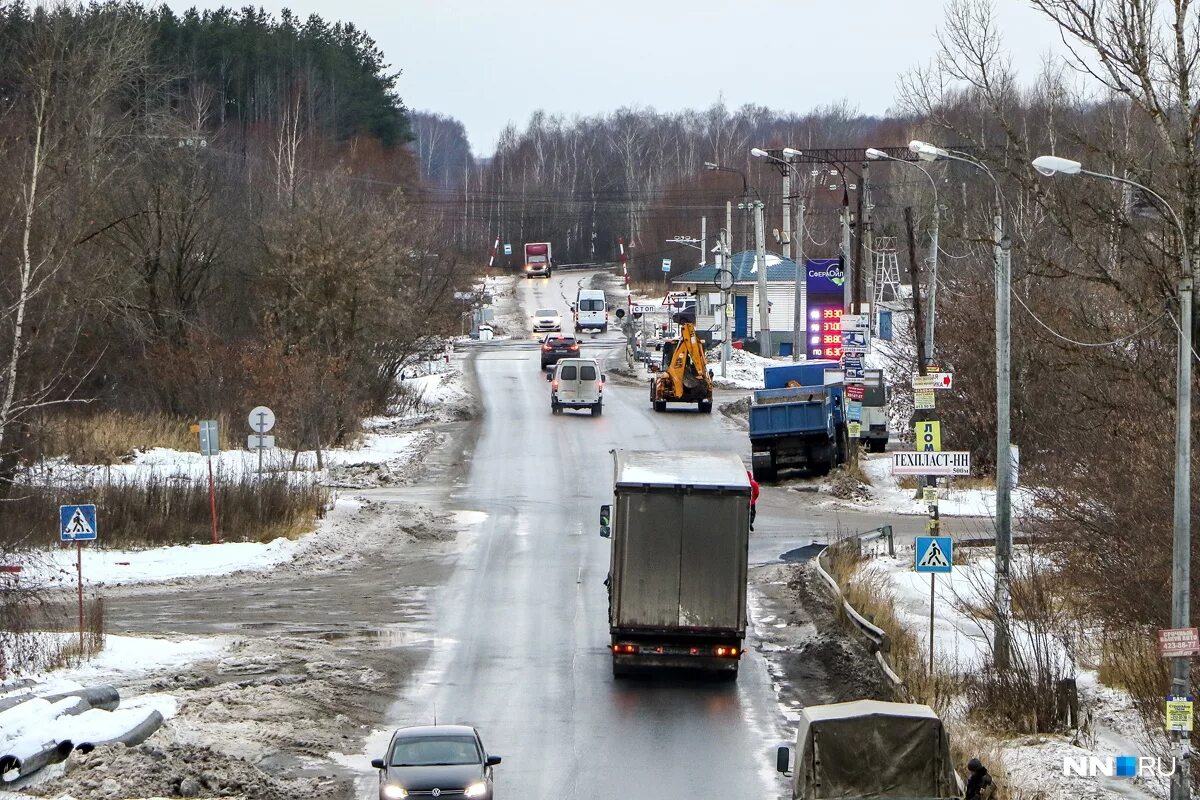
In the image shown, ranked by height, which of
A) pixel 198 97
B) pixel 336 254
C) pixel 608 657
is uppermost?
pixel 198 97

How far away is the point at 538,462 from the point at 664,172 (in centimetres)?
12722

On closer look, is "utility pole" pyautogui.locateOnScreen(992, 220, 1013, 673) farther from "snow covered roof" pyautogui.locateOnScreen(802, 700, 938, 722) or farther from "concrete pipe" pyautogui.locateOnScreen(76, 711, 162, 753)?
"concrete pipe" pyautogui.locateOnScreen(76, 711, 162, 753)

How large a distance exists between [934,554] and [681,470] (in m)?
3.88

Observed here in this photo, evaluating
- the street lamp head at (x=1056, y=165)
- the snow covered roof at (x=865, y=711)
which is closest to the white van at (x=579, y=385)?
the snow covered roof at (x=865, y=711)

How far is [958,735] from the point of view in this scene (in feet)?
59.4

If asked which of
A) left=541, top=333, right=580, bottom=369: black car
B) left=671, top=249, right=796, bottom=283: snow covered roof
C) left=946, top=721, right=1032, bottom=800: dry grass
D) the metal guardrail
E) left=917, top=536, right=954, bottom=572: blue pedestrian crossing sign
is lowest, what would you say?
left=946, top=721, right=1032, bottom=800: dry grass

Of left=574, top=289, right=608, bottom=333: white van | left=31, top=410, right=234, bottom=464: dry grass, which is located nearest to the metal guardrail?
left=31, top=410, right=234, bottom=464: dry grass

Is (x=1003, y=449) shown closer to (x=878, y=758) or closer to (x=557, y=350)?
(x=878, y=758)

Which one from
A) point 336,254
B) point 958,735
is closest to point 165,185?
point 336,254

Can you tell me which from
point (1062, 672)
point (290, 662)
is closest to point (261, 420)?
point (290, 662)

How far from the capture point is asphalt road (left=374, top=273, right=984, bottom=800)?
1777 centimetres

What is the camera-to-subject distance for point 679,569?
2175 centimetres

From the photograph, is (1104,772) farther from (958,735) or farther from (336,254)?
(336,254)

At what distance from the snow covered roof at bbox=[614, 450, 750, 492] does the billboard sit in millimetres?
42460
